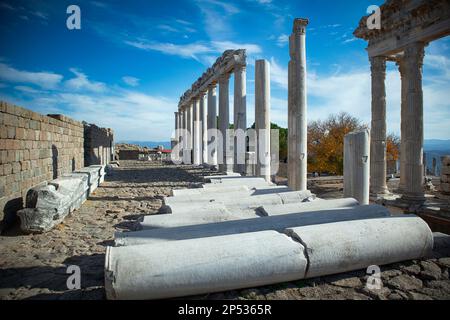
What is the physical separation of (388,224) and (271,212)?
1.90 metres

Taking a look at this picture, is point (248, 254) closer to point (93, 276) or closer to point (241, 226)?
point (241, 226)

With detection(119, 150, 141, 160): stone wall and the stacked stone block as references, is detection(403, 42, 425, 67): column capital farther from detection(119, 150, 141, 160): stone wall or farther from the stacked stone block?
detection(119, 150, 141, 160): stone wall

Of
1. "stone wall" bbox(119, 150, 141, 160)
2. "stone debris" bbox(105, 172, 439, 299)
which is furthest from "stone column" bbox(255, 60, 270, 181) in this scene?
"stone wall" bbox(119, 150, 141, 160)

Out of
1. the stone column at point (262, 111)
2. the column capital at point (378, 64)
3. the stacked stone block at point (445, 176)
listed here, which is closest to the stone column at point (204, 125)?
the stone column at point (262, 111)

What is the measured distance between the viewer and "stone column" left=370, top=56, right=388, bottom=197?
45.4 feet

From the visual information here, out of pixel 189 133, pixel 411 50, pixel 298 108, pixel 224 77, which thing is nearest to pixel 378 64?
pixel 411 50

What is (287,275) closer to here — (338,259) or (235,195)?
(338,259)

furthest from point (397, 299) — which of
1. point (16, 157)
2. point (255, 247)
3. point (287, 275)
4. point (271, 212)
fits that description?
point (16, 157)

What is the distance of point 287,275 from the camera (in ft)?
9.85

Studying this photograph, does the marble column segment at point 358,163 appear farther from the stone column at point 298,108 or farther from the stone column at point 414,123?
the stone column at point 414,123

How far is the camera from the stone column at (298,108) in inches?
390

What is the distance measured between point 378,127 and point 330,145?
10294 millimetres
